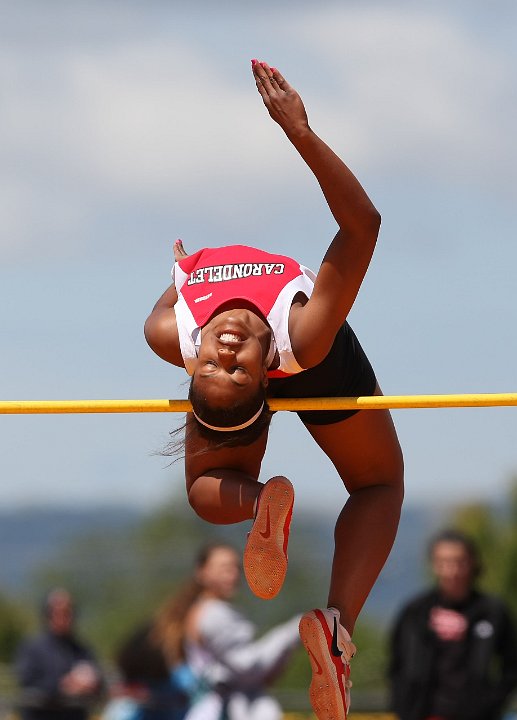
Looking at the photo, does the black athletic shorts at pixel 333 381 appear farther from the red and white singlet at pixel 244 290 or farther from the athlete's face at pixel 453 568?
the athlete's face at pixel 453 568

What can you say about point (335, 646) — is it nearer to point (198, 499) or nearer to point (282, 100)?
point (198, 499)

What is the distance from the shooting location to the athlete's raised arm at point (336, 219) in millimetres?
6262

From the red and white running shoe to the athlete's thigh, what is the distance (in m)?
0.63

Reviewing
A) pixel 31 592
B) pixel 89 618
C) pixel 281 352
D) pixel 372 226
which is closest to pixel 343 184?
pixel 372 226

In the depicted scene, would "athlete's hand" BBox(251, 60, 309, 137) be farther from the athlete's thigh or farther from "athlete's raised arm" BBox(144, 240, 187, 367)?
the athlete's thigh

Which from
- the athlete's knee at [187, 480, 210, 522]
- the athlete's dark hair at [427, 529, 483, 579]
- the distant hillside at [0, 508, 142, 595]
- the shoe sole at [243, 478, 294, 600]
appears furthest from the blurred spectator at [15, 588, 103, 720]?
the distant hillside at [0, 508, 142, 595]

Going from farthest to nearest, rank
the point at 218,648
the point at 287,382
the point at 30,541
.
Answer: the point at 30,541, the point at 218,648, the point at 287,382

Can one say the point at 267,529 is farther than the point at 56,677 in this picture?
No

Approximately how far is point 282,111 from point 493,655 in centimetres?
421

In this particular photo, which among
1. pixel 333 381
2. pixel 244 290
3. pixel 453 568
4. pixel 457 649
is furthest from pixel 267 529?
pixel 457 649

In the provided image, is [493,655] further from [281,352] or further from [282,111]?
[282,111]

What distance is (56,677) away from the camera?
1090 centimetres

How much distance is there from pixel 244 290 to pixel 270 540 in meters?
0.93

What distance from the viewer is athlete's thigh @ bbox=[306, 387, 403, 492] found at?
22.6 ft
